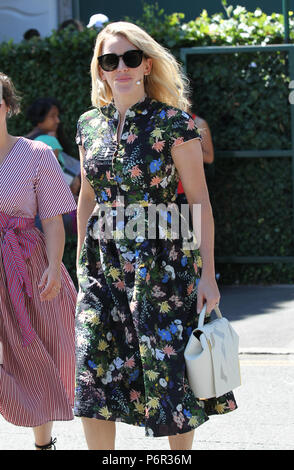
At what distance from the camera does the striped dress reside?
172 inches

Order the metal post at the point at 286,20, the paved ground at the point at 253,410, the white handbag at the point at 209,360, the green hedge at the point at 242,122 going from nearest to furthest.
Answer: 1. the white handbag at the point at 209,360
2. the paved ground at the point at 253,410
3. the metal post at the point at 286,20
4. the green hedge at the point at 242,122

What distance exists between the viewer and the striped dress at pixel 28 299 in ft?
14.4

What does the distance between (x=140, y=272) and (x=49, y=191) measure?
78cm

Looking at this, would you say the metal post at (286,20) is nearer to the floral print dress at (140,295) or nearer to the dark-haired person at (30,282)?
the dark-haired person at (30,282)

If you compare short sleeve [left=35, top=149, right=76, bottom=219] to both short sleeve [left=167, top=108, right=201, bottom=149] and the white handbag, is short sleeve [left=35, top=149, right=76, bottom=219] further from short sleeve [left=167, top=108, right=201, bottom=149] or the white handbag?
the white handbag

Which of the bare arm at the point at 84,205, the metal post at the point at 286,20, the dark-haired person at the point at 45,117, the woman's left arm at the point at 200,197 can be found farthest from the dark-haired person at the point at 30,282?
the metal post at the point at 286,20

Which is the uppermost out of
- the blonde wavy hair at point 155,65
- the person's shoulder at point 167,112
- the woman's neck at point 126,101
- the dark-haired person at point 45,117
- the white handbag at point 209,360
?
the blonde wavy hair at point 155,65

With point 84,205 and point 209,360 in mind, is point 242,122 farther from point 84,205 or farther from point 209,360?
point 209,360

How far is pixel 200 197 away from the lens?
153 inches

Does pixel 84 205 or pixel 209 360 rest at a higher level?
pixel 84 205

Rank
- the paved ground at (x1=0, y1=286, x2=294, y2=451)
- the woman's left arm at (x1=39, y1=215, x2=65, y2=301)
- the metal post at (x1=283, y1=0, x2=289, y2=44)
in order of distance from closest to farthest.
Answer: the woman's left arm at (x1=39, y1=215, x2=65, y2=301) → the paved ground at (x1=0, y1=286, x2=294, y2=451) → the metal post at (x1=283, y1=0, x2=289, y2=44)

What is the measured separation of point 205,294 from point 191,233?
26cm

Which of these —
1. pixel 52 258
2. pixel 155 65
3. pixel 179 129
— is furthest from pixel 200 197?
pixel 52 258

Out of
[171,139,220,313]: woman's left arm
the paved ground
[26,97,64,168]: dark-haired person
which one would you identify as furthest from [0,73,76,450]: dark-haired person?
[26,97,64,168]: dark-haired person
